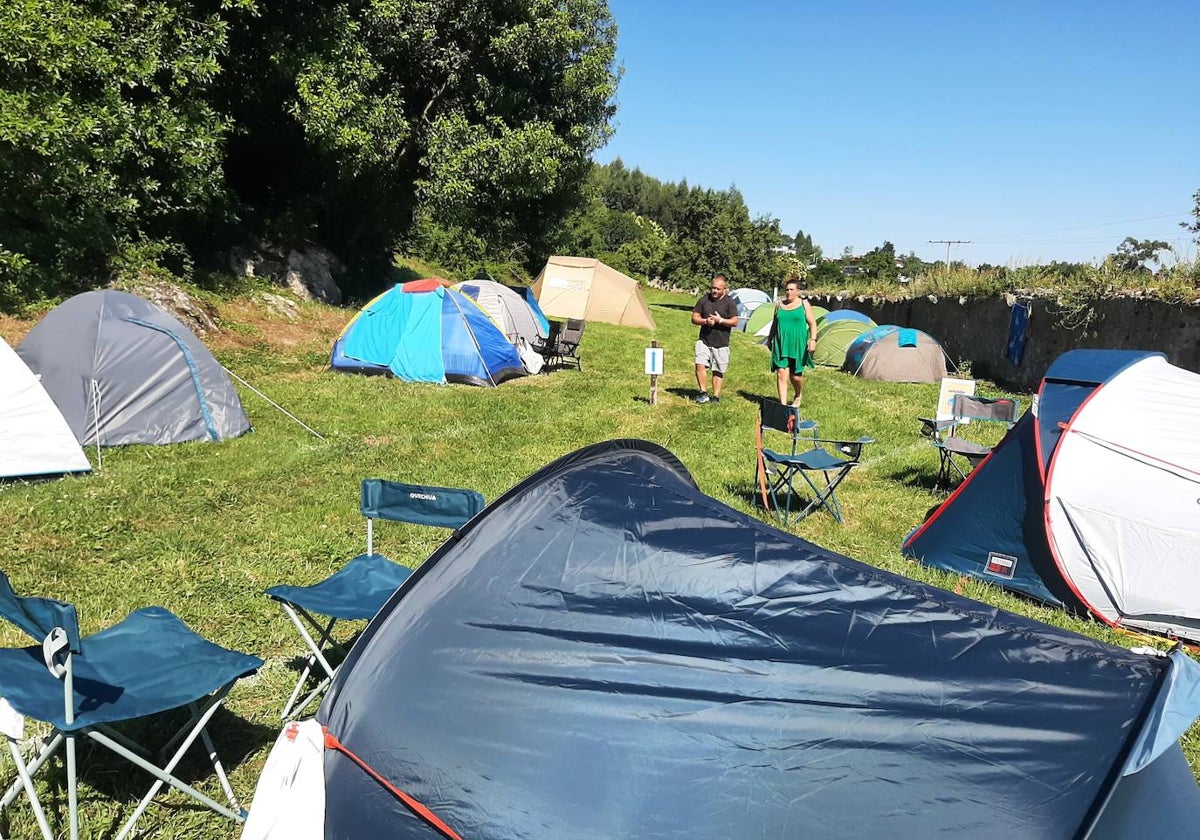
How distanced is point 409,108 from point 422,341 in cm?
806

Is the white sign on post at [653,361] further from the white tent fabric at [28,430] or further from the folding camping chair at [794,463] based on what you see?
the white tent fabric at [28,430]

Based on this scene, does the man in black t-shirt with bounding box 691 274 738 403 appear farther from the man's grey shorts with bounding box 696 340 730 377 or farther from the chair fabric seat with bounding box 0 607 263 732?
the chair fabric seat with bounding box 0 607 263 732

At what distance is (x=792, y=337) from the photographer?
973 centimetres

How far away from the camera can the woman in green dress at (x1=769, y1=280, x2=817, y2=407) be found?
9500 mm

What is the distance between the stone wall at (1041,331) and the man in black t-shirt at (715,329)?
15.2 feet

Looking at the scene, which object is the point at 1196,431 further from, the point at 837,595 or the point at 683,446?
the point at 683,446

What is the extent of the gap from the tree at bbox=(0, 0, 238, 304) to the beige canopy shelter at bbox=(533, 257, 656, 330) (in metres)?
9.99

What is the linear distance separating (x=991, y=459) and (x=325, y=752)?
4.21 m

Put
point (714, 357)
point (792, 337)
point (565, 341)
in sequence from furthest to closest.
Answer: point (565, 341)
point (714, 357)
point (792, 337)

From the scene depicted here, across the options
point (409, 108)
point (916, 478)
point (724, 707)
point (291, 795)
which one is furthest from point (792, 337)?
point (409, 108)

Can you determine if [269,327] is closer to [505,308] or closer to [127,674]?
[505,308]

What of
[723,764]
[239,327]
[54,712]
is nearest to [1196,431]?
[723,764]

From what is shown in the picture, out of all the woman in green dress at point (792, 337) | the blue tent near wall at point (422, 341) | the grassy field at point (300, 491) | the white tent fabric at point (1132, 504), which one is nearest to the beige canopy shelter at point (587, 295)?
the grassy field at point (300, 491)

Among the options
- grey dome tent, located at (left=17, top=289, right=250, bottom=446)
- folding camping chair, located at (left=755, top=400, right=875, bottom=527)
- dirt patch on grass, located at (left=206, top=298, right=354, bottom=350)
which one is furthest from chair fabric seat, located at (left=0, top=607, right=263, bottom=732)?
dirt patch on grass, located at (left=206, top=298, right=354, bottom=350)
